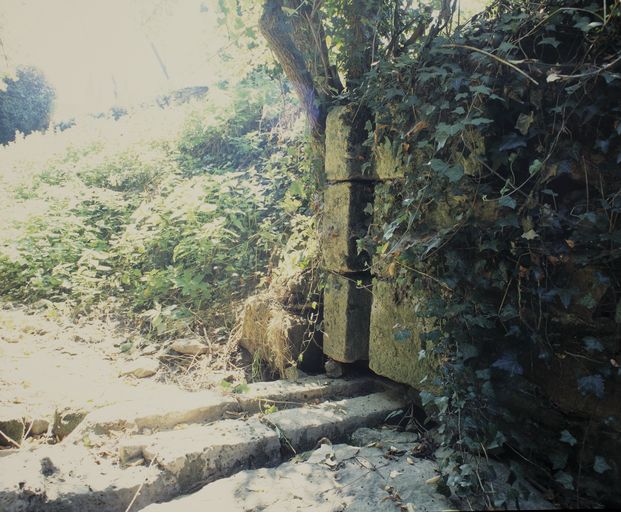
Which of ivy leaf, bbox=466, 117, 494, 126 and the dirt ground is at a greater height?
ivy leaf, bbox=466, 117, 494, 126

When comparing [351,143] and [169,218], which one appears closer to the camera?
[351,143]

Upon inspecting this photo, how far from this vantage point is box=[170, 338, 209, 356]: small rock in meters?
3.84

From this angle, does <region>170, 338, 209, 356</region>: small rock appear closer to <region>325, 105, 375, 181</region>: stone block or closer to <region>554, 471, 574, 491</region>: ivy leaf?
<region>325, 105, 375, 181</region>: stone block

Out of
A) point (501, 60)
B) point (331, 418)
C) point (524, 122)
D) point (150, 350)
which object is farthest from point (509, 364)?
point (150, 350)

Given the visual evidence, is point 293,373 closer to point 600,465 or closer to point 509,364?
point 509,364

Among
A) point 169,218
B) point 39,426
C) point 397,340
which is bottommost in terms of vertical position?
point 39,426

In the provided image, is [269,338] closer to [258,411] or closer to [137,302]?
[258,411]

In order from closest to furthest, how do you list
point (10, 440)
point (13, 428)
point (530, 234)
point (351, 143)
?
point (530, 234)
point (10, 440)
point (13, 428)
point (351, 143)

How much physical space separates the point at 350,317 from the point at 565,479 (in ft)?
5.44

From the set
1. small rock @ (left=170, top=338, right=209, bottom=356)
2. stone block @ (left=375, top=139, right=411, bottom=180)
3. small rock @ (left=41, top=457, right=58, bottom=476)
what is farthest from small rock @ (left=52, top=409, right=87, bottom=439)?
stone block @ (left=375, top=139, right=411, bottom=180)

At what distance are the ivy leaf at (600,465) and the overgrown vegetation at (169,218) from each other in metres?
2.61

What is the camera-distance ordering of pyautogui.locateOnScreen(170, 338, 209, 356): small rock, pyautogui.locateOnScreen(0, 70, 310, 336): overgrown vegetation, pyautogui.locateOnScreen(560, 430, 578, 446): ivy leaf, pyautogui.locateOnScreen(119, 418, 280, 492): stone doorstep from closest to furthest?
pyautogui.locateOnScreen(560, 430, 578, 446): ivy leaf < pyautogui.locateOnScreen(119, 418, 280, 492): stone doorstep < pyautogui.locateOnScreen(170, 338, 209, 356): small rock < pyautogui.locateOnScreen(0, 70, 310, 336): overgrown vegetation

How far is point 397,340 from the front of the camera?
263 cm

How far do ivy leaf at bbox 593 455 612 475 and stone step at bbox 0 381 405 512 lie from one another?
51.0 inches
